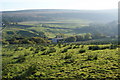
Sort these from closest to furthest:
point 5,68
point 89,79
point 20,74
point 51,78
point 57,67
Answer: point 89,79, point 51,78, point 20,74, point 57,67, point 5,68

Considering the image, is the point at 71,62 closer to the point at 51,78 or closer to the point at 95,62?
the point at 95,62

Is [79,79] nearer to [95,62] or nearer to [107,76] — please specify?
[107,76]

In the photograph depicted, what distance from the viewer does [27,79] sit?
10.4 meters

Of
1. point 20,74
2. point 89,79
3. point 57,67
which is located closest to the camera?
point 89,79

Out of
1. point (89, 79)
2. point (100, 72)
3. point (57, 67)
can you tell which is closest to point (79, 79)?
point (89, 79)

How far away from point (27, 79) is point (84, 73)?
373 centimetres

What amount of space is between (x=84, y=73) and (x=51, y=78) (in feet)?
7.12

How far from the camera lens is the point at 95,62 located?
1259cm

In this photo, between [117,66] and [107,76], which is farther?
[117,66]

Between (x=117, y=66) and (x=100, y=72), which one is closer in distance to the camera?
(x=100, y=72)

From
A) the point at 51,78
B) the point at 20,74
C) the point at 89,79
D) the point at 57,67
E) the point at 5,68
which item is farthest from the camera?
the point at 5,68

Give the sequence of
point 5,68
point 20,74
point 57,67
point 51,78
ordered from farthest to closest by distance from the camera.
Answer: point 5,68 → point 57,67 → point 20,74 → point 51,78

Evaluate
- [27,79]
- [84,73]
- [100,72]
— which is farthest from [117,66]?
[27,79]

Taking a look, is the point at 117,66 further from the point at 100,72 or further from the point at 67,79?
the point at 67,79
